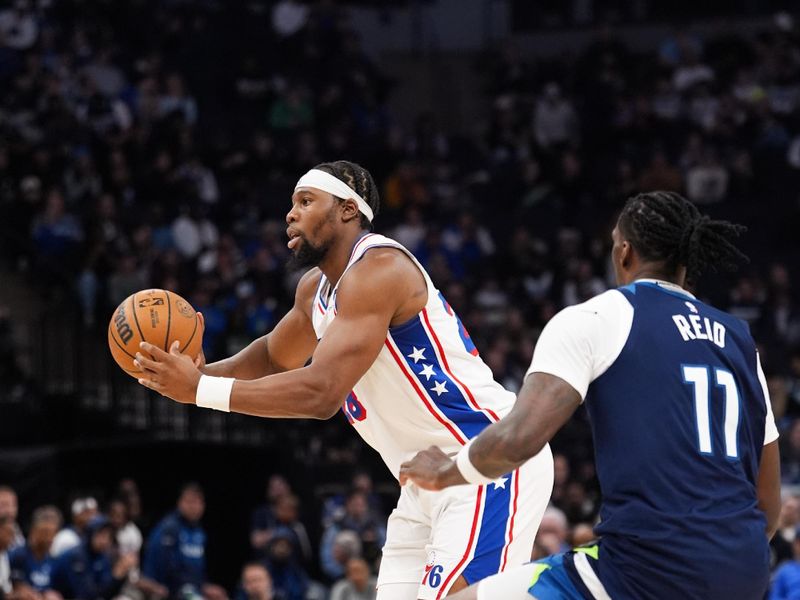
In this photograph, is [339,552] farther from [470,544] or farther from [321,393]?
[321,393]

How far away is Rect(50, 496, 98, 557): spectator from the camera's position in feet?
38.0

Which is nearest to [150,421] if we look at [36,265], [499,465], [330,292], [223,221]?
[36,265]

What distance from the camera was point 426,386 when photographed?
562cm

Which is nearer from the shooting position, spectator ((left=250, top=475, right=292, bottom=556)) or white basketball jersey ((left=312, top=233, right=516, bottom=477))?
white basketball jersey ((left=312, top=233, right=516, bottom=477))

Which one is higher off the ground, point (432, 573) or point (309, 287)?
point (309, 287)

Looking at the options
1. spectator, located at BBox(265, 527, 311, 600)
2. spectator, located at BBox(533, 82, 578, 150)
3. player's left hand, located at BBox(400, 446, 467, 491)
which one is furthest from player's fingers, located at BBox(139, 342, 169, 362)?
spectator, located at BBox(533, 82, 578, 150)

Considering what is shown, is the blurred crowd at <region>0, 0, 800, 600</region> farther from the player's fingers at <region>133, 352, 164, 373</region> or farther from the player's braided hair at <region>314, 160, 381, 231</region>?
the player's fingers at <region>133, 352, 164, 373</region>

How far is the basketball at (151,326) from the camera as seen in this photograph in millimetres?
5559

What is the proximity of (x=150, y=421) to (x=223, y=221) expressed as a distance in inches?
A: 139

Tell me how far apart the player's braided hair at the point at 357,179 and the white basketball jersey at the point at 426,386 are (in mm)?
268

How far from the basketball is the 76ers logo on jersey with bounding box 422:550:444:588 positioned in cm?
125

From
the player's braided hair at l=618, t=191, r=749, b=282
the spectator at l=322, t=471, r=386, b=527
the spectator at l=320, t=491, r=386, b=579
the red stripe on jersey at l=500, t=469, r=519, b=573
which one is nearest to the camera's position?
the player's braided hair at l=618, t=191, r=749, b=282

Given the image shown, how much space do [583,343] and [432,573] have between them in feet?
5.27

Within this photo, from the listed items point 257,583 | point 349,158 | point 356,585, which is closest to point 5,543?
point 257,583
